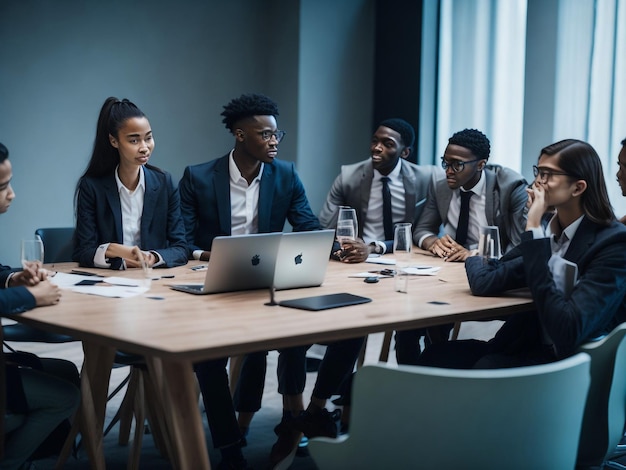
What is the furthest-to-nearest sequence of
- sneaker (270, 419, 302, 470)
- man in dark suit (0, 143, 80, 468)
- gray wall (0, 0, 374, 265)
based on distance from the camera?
gray wall (0, 0, 374, 265) < sneaker (270, 419, 302, 470) < man in dark suit (0, 143, 80, 468)

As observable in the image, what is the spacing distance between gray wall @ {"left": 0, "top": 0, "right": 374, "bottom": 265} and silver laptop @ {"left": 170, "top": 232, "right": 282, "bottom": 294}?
3.20 meters

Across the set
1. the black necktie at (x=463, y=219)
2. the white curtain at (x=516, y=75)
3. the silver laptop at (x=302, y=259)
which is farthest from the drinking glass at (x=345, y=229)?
the white curtain at (x=516, y=75)

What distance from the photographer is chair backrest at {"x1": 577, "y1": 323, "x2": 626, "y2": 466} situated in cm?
219

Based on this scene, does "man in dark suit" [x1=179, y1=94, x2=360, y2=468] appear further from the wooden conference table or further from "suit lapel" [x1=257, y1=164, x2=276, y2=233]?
the wooden conference table

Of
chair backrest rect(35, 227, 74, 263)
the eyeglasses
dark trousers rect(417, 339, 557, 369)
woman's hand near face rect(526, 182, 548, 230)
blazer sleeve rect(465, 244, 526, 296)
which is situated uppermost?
the eyeglasses

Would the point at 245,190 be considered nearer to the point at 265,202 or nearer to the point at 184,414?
the point at 265,202

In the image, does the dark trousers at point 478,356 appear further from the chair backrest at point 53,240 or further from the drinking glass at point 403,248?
the chair backrest at point 53,240

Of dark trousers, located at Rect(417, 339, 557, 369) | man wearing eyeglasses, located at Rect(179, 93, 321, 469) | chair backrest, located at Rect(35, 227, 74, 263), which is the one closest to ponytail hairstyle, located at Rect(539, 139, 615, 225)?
dark trousers, located at Rect(417, 339, 557, 369)

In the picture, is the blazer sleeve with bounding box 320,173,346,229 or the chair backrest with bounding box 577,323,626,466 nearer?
the chair backrest with bounding box 577,323,626,466

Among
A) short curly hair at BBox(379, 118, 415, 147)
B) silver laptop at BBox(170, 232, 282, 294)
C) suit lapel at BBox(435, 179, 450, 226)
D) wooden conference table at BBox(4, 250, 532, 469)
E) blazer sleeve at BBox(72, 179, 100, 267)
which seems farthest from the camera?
short curly hair at BBox(379, 118, 415, 147)

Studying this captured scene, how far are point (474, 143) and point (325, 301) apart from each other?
182 centimetres

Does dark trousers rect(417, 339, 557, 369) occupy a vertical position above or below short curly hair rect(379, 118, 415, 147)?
below

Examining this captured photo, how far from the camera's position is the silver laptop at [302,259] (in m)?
2.88

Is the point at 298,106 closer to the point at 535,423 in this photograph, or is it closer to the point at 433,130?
the point at 433,130
